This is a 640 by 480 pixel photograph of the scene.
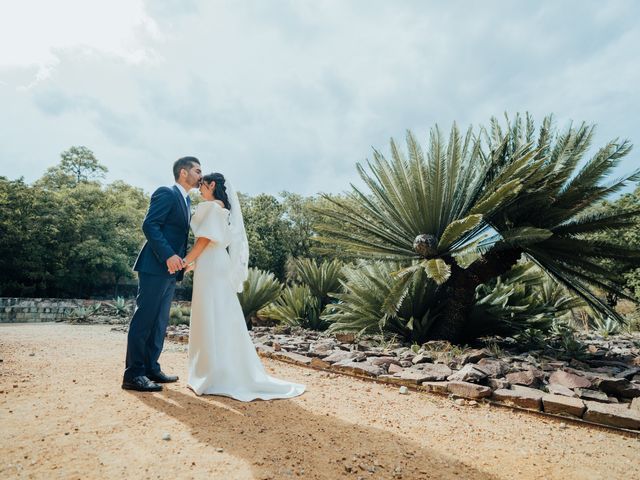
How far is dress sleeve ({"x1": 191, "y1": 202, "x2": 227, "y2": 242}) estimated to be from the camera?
3.01 meters

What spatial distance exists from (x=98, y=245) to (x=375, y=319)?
1984 cm

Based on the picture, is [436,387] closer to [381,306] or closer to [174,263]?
[381,306]

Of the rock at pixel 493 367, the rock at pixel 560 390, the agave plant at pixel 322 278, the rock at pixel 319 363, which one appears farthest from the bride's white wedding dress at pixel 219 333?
the agave plant at pixel 322 278

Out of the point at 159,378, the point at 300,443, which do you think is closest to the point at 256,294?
the point at 159,378

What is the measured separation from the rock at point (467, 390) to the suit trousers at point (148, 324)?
2454 millimetres

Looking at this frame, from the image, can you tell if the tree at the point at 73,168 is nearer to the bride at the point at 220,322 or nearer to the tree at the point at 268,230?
the tree at the point at 268,230

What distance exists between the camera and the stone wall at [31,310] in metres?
13.1

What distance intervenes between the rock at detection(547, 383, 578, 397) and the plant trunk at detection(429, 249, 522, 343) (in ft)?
5.78

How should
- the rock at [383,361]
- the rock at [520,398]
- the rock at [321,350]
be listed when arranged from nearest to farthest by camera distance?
1. the rock at [520,398]
2. the rock at [383,361]
3. the rock at [321,350]

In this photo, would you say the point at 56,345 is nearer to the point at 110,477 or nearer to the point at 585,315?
the point at 110,477

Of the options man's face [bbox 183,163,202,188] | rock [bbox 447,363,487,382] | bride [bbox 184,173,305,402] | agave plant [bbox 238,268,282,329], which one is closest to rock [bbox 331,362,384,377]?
rock [bbox 447,363,487,382]

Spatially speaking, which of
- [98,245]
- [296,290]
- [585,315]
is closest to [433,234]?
[296,290]

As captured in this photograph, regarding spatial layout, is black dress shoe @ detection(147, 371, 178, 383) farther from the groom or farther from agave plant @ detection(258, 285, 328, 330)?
agave plant @ detection(258, 285, 328, 330)

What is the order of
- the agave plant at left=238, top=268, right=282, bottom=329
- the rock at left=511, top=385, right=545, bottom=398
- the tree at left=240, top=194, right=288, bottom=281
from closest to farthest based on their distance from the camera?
the rock at left=511, top=385, right=545, bottom=398, the agave plant at left=238, top=268, right=282, bottom=329, the tree at left=240, top=194, right=288, bottom=281
